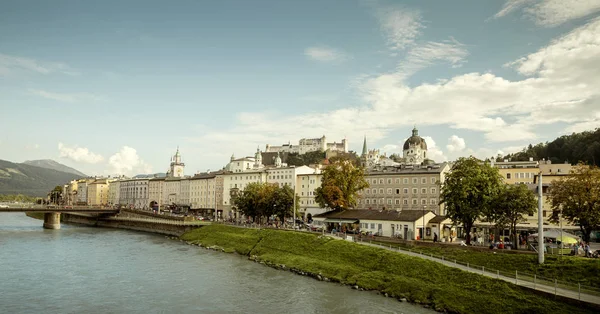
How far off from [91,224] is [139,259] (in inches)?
3189

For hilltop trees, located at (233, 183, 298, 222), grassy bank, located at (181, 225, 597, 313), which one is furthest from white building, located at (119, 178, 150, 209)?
Answer: grassy bank, located at (181, 225, 597, 313)

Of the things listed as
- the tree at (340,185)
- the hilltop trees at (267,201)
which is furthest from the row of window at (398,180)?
the hilltop trees at (267,201)

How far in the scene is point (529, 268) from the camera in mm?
37781

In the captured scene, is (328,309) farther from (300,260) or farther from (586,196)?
(586,196)

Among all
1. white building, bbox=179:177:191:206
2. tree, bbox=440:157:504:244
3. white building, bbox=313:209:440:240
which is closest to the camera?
tree, bbox=440:157:504:244

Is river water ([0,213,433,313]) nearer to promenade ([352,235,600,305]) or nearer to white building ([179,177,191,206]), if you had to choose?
promenade ([352,235,600,305])

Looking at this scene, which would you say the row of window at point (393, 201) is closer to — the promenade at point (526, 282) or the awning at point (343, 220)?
the awning at point (343, 220)

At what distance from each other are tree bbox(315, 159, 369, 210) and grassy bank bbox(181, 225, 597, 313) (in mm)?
11690

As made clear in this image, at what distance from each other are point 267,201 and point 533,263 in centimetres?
5566

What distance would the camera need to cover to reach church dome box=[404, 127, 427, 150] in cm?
18750

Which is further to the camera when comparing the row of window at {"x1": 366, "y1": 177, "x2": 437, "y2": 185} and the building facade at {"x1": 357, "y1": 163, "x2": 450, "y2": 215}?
the row of window at {"x1": 366, "y1": 177, "x2": 437, "y2": 185}

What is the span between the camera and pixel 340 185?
76500 mm

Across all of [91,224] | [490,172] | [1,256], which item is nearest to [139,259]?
[1,256]

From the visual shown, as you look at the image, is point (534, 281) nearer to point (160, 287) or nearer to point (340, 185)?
point (160, 287)
